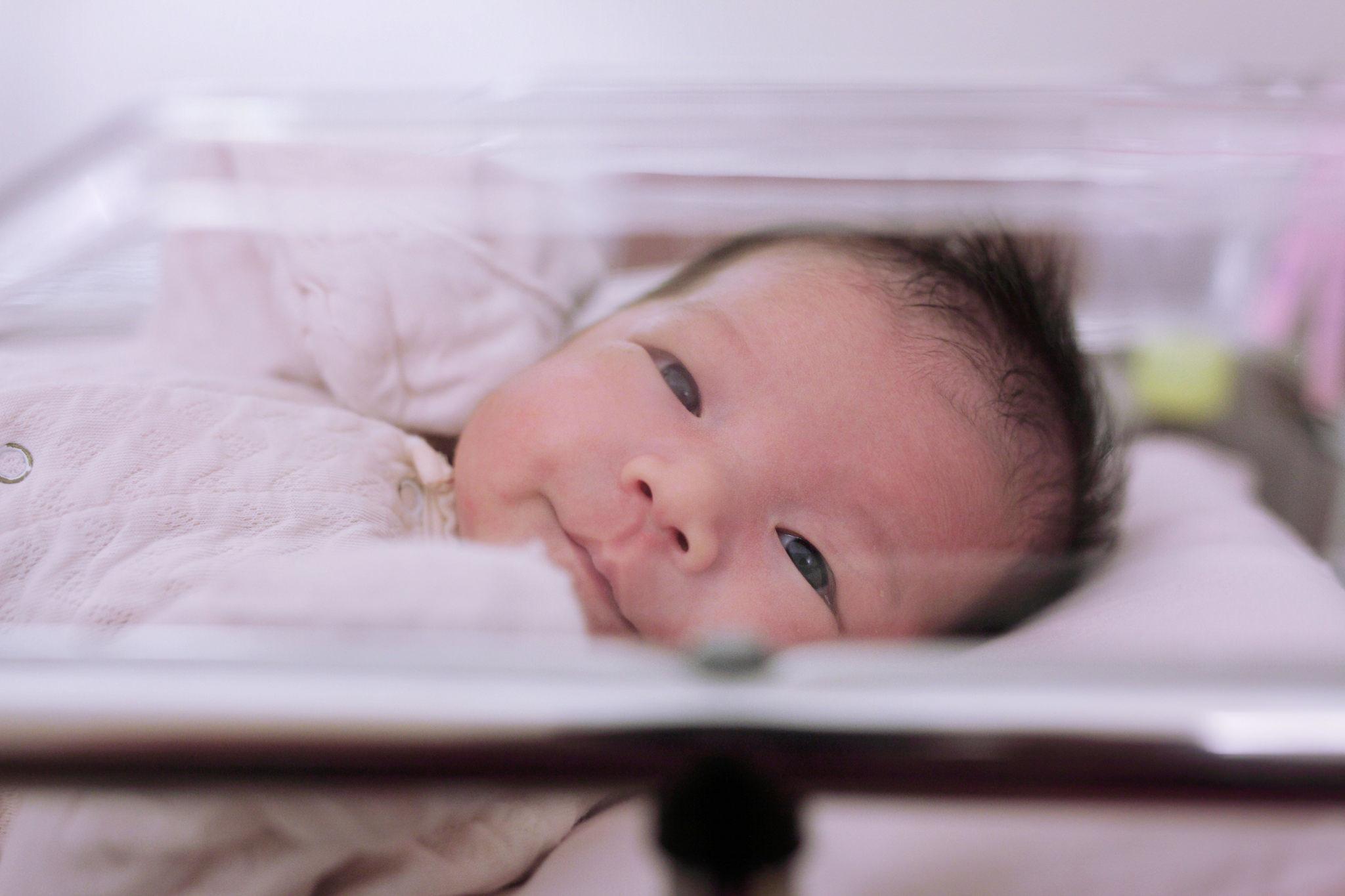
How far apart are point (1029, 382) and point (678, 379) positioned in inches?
8.7

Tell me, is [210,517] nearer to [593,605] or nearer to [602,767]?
[593,605]

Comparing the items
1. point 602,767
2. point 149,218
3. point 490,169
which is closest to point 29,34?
point 149,218

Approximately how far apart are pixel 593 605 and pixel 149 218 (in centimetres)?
74

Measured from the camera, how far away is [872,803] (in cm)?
33

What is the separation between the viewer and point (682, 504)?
54cm

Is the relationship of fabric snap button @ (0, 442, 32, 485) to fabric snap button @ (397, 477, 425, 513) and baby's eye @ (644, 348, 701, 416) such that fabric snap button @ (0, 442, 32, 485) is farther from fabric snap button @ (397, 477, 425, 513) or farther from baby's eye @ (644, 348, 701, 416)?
baby's eye @ (644, 348, 701, 416)

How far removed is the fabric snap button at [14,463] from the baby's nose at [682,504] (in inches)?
13.9

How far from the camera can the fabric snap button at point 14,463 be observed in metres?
0.59

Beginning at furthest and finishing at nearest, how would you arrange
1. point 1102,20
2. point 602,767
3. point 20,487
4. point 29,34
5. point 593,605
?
point 29,34 → point 1102,20 → point 20,487 → point 593,605 → point 602,767

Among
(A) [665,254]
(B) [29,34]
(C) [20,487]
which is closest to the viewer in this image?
(C) [20,487]

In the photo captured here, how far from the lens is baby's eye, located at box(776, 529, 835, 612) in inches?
22.5

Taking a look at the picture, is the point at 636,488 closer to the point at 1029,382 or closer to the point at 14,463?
the point at 1029,382

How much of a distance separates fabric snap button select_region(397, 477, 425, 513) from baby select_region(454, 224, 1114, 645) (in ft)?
0.09

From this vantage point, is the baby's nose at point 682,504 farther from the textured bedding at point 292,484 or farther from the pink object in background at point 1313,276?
the pink object in background at point 1313,276
